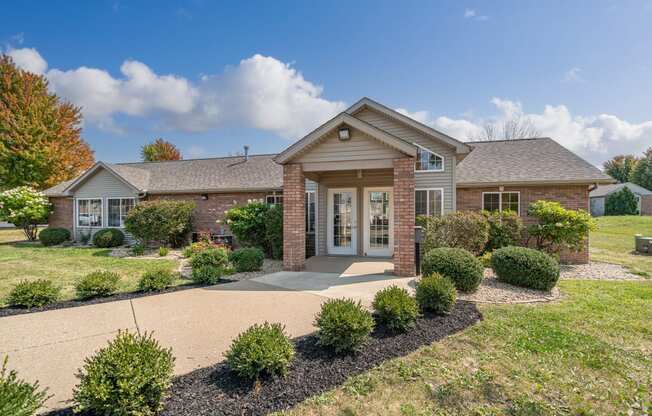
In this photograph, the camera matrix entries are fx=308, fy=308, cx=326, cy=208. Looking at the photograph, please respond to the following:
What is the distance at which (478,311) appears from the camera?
209 inches

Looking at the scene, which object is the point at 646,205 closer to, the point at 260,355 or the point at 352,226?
the point at 352,226

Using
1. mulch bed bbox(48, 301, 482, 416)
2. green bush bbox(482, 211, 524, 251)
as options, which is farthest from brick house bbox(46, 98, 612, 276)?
mulch bed bbox(48, 301, 482, 416)

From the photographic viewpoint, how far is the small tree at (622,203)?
31.4 meters

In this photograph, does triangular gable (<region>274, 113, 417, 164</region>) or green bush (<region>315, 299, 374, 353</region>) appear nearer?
green bush (<region>315, 299, 374, 353</region>)

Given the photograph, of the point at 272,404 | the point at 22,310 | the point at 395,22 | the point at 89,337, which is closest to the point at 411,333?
the point at 272,404

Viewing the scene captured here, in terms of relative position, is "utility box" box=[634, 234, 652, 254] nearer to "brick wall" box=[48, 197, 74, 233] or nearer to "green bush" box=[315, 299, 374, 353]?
"green bush" box=[315, 299, 374, 353]

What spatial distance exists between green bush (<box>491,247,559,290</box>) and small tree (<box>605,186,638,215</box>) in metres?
35.7

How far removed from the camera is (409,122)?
10.7 m

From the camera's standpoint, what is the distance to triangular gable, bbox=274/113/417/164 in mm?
7496

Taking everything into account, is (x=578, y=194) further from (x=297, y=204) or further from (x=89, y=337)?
(x=89, y=337)

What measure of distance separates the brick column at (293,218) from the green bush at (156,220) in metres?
7.46

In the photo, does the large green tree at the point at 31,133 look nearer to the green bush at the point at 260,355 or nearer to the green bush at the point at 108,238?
the green bush at the point at 108,238

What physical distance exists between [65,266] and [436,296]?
38.7 ft

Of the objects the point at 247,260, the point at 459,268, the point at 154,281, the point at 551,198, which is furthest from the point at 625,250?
the point at 154,281
